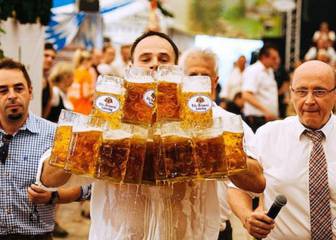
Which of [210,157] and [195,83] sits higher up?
[195,83]

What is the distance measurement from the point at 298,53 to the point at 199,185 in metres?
20.9

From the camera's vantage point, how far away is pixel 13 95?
3.65 meters

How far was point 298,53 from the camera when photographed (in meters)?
23.1

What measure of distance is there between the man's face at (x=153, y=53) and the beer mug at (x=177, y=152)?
47 cm

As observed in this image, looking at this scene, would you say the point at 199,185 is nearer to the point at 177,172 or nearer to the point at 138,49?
the point at 177,172

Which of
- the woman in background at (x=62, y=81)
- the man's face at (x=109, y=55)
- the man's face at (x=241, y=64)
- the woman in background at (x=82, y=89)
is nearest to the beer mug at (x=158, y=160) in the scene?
the woman in background at (x=62, y=81)

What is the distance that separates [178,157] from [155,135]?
4.7 inches

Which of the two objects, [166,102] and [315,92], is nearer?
[166,102]

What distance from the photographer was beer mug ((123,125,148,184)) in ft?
7.99

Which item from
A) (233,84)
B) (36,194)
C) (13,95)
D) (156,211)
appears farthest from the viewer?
(233,84)

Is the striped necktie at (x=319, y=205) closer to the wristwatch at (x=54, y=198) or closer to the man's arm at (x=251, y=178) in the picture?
the man's arm at (x=251, y=178)

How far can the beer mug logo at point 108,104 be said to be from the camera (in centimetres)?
248

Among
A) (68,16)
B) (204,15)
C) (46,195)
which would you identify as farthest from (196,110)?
(204,15)

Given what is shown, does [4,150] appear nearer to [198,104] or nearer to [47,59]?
[198,104]
